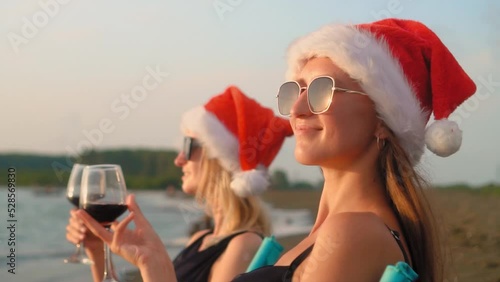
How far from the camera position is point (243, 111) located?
172 inches

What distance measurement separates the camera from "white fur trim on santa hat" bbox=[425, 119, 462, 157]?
258cm

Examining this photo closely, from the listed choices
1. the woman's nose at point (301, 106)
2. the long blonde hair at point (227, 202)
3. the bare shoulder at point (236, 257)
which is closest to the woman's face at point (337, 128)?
the woman's nose at point (301, 106)

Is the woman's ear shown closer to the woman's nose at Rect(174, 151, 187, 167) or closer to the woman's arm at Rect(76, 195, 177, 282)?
the woman's arm at Rect(76, 195, 177, 282)

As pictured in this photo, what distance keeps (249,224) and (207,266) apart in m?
0.32

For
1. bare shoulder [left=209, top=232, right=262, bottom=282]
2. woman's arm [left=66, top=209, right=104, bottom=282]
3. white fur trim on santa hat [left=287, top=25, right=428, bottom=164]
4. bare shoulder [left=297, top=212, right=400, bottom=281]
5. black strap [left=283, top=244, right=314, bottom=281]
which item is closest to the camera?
bare shoulder [left=297, top=212, right=400, bottom=281]

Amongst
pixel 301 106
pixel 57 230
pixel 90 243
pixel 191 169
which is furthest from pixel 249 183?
pixel 57 230

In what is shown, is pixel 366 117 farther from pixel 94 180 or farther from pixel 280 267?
pixel 94 180

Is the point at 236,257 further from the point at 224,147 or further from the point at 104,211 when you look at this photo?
the point at 104,211

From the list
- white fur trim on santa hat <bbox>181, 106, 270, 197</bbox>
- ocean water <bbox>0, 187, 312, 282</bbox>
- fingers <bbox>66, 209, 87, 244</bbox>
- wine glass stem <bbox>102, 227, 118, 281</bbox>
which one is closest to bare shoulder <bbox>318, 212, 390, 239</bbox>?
wine glass stem <bbox>102, 227, 118, 281</bbox>

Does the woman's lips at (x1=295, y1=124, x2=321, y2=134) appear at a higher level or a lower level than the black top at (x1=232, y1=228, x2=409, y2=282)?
higher

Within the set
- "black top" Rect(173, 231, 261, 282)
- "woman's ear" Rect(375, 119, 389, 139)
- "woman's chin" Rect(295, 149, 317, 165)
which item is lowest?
"black top" Rect(173, 231, 261, 282)

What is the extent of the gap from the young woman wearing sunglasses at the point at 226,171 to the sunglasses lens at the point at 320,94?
1.55m

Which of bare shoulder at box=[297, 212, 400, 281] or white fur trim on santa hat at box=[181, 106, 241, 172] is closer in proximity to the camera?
bare shoulder at box=[297, 212, 400, 281]

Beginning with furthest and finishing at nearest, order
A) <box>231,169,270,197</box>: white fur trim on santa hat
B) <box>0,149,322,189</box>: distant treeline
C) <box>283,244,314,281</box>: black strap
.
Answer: <box>0,149,322,189</box>: distant treeline
<box>231,169,270,197</box>: white fur trim on santa hat
<box>283,244,314,281</box>: black strap
